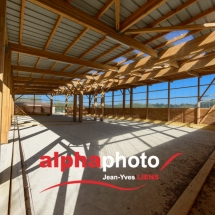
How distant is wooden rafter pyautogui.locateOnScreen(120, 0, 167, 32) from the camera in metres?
3.64

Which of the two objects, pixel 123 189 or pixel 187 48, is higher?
pixel 187 48

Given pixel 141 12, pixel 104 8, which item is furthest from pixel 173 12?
pixel 104 8

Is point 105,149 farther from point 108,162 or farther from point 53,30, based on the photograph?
point 53,30

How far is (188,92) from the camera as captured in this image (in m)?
15.1

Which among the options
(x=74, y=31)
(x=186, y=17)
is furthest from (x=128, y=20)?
(x=74, y=31)

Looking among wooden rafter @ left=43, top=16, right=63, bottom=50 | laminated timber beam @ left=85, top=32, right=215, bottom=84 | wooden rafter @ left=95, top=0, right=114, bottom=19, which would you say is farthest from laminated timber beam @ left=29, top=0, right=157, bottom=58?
laminated timber beam @ left=85, top=32, right=215, bottom=84

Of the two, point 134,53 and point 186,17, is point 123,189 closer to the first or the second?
point 186,17

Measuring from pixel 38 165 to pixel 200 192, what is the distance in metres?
3.92

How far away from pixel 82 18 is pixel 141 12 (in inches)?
70.8

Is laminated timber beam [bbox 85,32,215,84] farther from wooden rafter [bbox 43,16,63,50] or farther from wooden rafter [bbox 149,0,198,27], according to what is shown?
wooden rafter [bbox 43,16,63,50]

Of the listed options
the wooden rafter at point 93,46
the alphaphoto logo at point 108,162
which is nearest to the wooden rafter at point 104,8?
the wooden rafter at point 93,46

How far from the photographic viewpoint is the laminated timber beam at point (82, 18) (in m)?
3.68

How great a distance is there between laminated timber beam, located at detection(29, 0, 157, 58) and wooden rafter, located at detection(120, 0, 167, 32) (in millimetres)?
422

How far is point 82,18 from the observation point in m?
4.25
